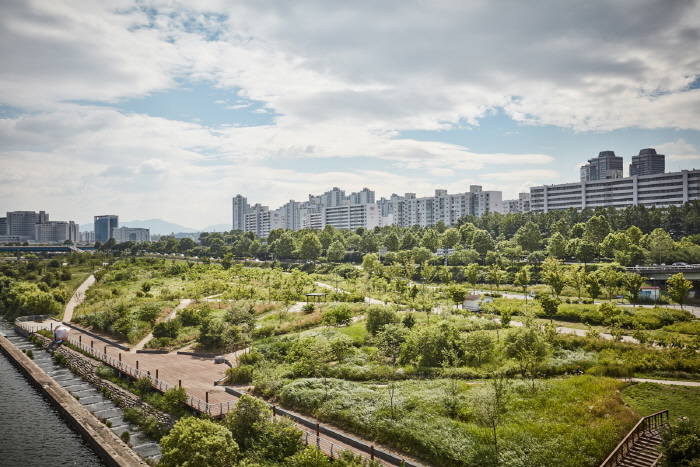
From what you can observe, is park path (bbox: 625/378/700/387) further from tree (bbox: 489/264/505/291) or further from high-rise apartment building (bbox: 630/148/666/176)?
high-rise apartment building (bbox: 630/148/666/176)

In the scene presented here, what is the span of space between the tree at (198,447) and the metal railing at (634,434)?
47.1 feet

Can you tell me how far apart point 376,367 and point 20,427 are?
21.5m

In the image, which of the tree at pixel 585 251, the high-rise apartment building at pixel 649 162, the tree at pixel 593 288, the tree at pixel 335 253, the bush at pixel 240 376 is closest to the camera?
the bush at pixel 240 376

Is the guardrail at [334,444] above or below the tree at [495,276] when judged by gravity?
below

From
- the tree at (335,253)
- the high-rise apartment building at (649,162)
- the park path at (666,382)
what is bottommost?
the park path at (666,382)

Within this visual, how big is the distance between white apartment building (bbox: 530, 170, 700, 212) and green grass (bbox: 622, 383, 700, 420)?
98.4m

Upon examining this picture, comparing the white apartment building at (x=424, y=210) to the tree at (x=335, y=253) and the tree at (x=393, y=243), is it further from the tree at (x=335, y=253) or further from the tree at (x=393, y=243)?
the tree at (x=335, y=253)

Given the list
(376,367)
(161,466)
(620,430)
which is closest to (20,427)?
(161,466)

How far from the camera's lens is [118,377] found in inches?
1258

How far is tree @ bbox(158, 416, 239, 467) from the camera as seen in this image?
1725cm

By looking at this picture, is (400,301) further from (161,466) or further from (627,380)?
(161,466)

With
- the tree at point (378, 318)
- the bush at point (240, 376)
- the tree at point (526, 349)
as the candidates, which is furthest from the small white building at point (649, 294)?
the bush at point (240, 376)

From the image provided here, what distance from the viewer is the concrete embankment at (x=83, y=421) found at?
71.4 feet

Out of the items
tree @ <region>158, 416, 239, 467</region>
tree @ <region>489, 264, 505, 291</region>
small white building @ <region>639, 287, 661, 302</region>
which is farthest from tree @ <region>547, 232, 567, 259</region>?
tree @ <region>158, 416, 239, 467</region>
